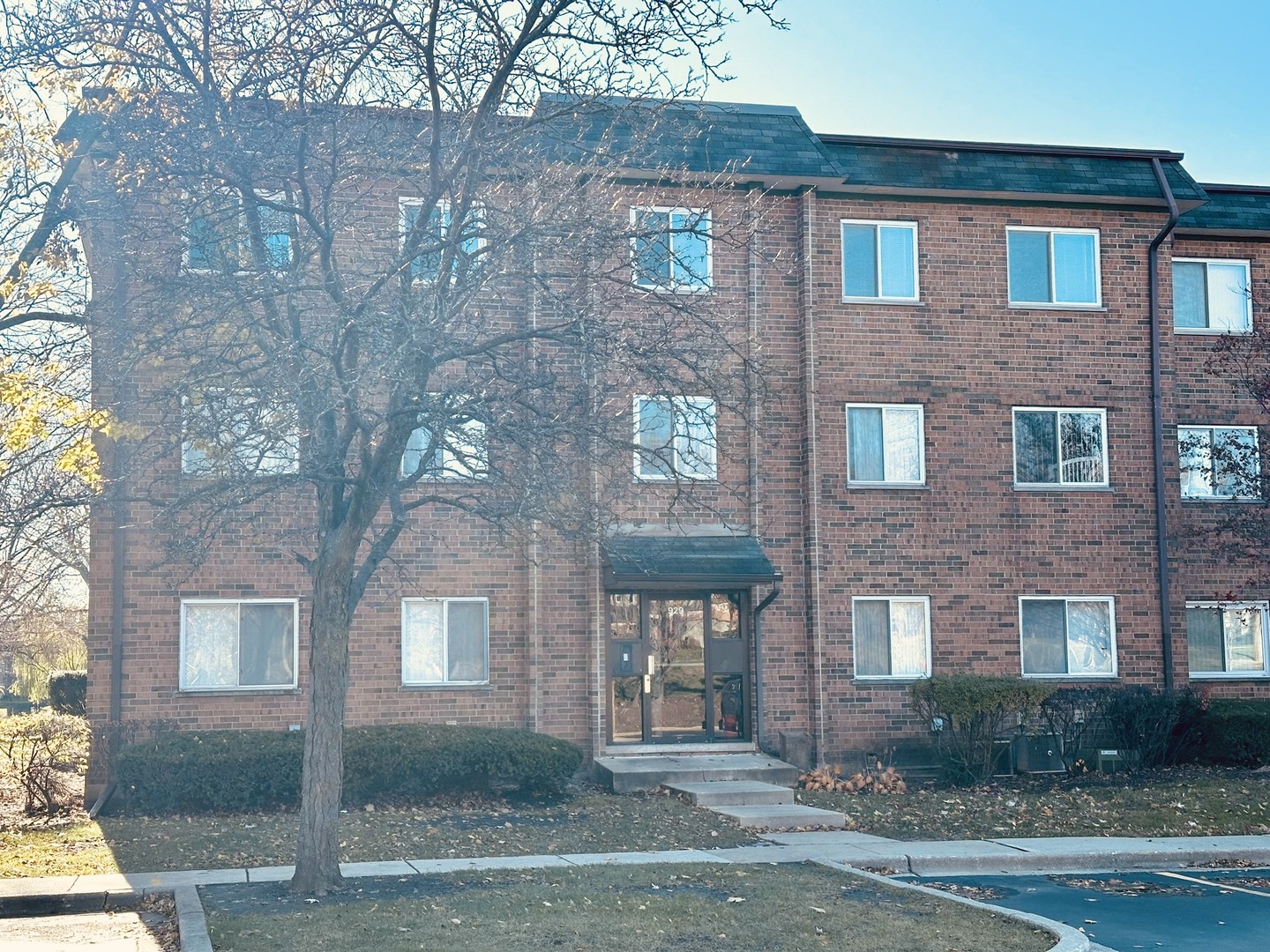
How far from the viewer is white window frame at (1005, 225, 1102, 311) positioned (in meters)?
21.2

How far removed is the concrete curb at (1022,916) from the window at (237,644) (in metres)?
8.83

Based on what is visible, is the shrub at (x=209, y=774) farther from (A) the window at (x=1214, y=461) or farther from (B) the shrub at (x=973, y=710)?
(A) the window at (x=1214, y=461)

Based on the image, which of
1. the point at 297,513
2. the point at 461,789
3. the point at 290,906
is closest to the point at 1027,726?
the point at 461,789

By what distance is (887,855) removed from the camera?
1367 cm

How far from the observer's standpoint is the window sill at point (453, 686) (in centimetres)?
1895

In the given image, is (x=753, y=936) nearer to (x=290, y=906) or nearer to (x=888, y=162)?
(x=290, y=906)

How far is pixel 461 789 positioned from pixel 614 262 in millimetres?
6763

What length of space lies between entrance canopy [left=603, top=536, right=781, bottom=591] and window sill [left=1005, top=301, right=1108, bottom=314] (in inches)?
215

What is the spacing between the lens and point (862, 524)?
20406mm

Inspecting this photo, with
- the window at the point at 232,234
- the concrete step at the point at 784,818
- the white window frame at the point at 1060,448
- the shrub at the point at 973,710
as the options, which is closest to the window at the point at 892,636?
the shrub at the point at 973,710

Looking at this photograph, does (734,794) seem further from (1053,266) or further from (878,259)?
(1053,266)

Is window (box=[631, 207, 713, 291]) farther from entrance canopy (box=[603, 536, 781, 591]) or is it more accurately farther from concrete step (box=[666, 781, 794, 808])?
concrete step (box=[666, 781, 794, 808])

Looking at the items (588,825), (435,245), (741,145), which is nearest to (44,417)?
(435,245)

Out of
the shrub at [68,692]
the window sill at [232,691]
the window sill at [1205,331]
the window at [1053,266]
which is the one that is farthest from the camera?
the shrub at [68,692]
